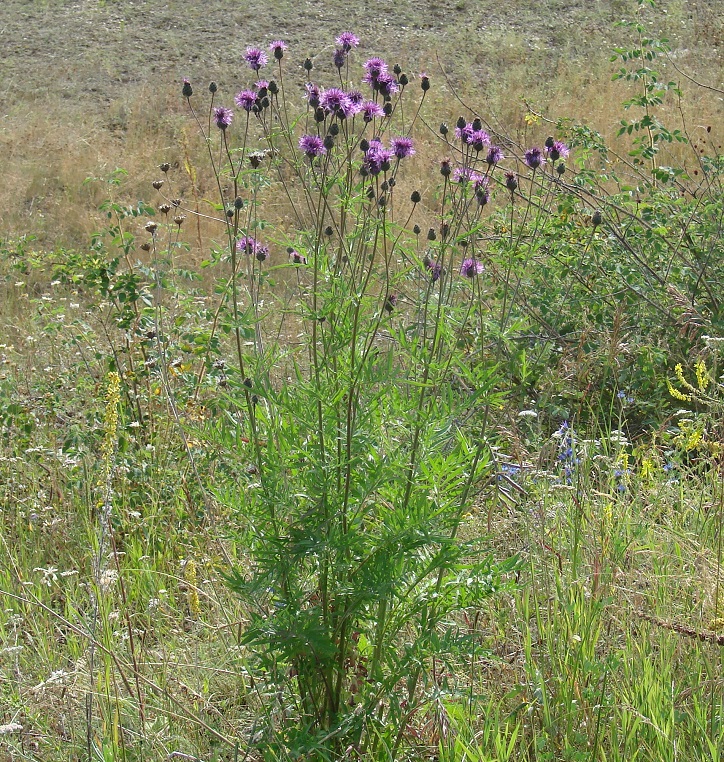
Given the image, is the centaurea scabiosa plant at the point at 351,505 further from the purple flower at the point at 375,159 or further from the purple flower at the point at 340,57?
the purple flower at the point at 340,57

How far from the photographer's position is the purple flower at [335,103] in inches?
81.2

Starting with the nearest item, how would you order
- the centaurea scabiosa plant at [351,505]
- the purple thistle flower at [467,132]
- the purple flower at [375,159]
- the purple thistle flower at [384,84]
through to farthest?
the centaurea scabiosa plant at [351,505] → the purple flower at [375,159] → the purple thistle flower at [384,84] → the purple thistle flower at [467,132]

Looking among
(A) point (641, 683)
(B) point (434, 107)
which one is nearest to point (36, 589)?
(A) point (641, 683)

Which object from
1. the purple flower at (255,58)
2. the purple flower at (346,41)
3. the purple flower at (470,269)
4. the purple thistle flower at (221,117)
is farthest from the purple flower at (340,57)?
the purple flower at (470,269)

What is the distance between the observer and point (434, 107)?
10758mm

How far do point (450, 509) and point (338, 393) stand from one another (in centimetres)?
35

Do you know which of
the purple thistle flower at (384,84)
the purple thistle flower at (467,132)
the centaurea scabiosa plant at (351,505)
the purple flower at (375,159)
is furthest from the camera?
the purple thistle flower at (467,132)

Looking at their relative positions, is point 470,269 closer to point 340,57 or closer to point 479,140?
point 479,140

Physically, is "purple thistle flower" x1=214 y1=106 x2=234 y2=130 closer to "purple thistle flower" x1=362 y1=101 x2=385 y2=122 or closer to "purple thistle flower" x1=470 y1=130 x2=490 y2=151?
"purple thistle flower" x1=362 y1=101 x2=385 y2=122

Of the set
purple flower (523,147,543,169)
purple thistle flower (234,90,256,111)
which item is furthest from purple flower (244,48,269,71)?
purple flower (523,147,543,169)

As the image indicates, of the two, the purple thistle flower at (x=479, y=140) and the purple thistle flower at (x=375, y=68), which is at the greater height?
the purple thistle flower at (x=375, y=68)

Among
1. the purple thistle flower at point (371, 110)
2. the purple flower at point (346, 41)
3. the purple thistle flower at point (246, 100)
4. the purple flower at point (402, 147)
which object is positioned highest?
the purple flower at point (346, 41)

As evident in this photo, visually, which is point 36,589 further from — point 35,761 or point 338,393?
point 338,393

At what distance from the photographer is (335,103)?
6.80 feet
